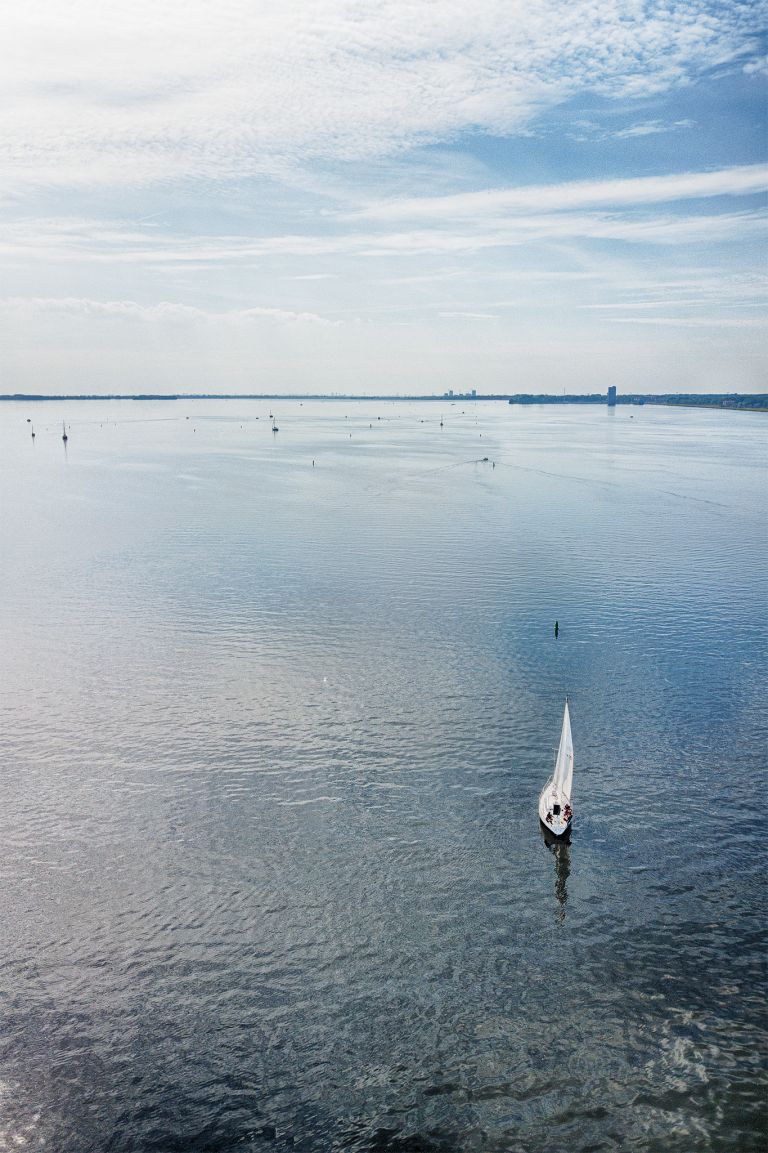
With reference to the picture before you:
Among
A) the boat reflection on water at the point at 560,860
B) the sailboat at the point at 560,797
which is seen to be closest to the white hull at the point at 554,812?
the sailboat at the point at 560,797

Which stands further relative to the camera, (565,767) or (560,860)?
(565,767)

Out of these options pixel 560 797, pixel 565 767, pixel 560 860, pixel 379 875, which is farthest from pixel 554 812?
pixel 379 875

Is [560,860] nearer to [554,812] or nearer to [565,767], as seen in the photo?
[554,812]

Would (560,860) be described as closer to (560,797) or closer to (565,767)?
(560,797)

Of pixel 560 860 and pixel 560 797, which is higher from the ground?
pixel 560 797

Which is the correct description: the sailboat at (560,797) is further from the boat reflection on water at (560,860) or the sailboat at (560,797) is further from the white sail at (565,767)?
the boat reflection on water at (560,860)

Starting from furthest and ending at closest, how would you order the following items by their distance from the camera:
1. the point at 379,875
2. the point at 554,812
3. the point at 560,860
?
the point at 554,812
the point at 560,860
the point at 379,875

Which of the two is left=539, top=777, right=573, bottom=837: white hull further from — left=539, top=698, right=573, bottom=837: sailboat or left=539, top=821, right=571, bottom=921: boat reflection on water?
left=539, top=821, right=571, bottom=921: boat reflection on water

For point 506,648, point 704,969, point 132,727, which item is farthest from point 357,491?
point 704,969

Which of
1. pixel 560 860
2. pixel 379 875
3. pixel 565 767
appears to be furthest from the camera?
pixel 565 767

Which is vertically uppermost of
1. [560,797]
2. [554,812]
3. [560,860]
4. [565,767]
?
[565,767]
